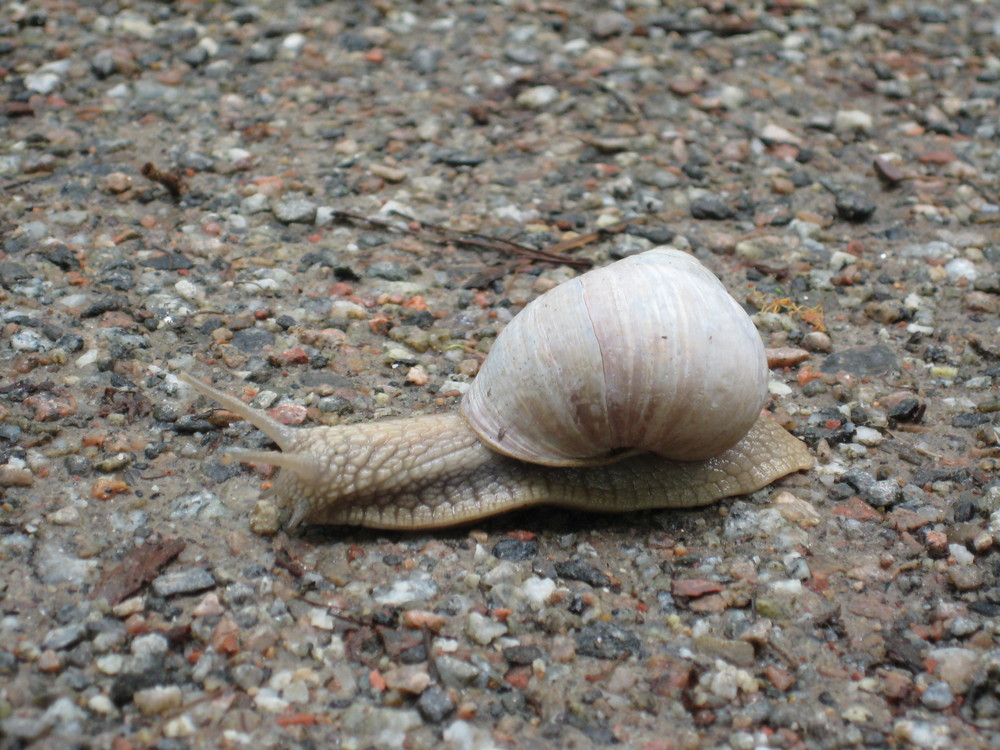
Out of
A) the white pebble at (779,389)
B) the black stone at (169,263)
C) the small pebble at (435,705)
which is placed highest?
the small pebble at (435,705)

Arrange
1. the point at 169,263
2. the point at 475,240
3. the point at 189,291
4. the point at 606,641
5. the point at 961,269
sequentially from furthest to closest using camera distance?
1. the point at 475,240
2. the point at 961,269
3. the point at 169,263
4. the point at 189,291
5. the point at 606,641

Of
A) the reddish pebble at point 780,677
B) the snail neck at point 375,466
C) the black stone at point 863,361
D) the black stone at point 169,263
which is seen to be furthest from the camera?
the black stone at point 169,263

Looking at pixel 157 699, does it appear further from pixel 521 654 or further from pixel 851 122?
pixel 851 122

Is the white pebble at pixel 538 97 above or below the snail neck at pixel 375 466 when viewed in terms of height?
above

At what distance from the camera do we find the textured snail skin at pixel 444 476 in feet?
11.3

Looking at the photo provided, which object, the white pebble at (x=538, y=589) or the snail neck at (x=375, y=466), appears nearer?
the white pebble at (x=538, y=589)

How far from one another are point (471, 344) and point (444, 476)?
1.02m

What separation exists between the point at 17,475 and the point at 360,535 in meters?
1.14

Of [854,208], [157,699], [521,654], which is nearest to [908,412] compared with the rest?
[854,208]

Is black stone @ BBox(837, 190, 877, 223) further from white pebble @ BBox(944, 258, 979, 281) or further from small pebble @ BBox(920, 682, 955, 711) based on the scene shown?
small pebble @ BBox(920, 682, 955, 711)

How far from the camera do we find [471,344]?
4.47 m

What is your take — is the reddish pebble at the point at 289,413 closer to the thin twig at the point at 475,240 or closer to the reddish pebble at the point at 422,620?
the reddish pebble at the point at 422,620

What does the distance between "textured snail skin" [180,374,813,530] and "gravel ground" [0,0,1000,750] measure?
0.29ft

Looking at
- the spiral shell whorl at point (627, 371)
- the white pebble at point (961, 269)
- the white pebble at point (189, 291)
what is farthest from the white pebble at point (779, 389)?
the white pebble at point (189, 291)
